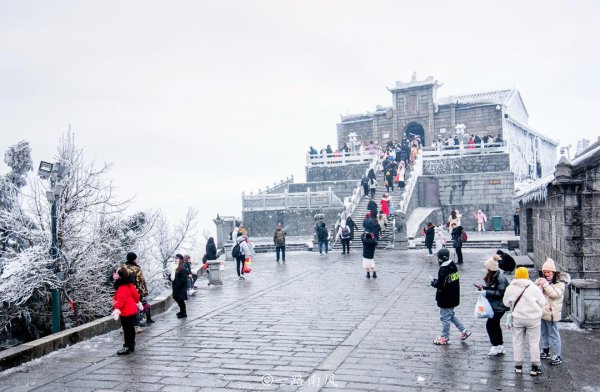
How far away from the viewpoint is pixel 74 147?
13.6 metres

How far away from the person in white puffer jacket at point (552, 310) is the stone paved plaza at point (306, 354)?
0.26m

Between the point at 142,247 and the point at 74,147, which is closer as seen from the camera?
the point at 74,147

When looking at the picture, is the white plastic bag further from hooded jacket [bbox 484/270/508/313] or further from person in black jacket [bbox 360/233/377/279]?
person in black jacket [bbox 360/233/377/279]

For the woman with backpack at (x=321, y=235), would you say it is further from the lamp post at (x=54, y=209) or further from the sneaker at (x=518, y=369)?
the sneaker at (x=518, y=369)

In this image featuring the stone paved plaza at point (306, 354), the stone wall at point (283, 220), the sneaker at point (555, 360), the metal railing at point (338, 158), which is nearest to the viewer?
the stone paved plaza at point (306, 354)

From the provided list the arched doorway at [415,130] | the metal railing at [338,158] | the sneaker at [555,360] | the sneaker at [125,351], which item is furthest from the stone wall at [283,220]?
the sneaker at [555,360]

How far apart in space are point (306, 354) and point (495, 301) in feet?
9.14

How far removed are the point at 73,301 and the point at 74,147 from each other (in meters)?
4.12

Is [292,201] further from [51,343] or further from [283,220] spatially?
[51,343]

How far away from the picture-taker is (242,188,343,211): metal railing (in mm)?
29281

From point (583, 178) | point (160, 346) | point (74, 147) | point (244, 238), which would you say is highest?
point (74, 147)

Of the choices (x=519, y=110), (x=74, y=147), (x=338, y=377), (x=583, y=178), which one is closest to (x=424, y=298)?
(x=583, y=178)

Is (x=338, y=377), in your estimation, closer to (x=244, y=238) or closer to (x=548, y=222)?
(x=548, y=222)

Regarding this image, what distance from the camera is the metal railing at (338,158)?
3612cm
